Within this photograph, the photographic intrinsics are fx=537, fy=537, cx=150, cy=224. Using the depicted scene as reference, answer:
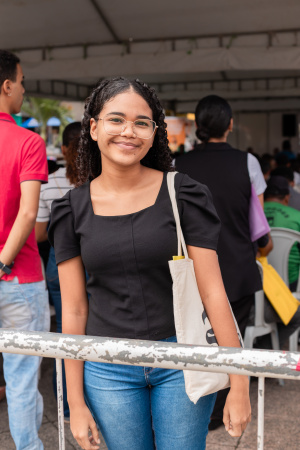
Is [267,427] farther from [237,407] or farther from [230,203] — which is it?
[237,407]

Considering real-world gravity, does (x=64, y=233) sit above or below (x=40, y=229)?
above

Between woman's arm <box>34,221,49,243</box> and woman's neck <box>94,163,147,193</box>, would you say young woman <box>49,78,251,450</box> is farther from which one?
woman's arm <box>34,221,49,243</box>

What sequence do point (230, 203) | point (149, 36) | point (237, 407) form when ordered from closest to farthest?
point (237, 407) < point (230, 203) < point (149, 36)

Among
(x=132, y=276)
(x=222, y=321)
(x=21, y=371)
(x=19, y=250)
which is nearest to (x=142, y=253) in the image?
(x=132, y=276)

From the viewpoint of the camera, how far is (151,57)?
6805 mm

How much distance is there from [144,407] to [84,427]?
195mm

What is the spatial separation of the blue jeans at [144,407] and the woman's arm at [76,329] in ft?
0.11

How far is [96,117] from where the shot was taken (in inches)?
68.6

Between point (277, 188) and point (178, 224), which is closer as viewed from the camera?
point (178, 224)

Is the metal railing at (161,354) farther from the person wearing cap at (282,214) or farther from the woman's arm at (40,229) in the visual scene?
the person wearing cap at (282,214)

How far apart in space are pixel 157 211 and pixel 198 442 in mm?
730

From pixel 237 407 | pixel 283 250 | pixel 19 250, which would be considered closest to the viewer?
pixel 237 407

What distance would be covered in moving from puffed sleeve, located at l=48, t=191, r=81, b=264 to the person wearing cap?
9.43 feet

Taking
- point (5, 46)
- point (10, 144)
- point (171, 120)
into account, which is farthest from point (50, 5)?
point (171, 120)
